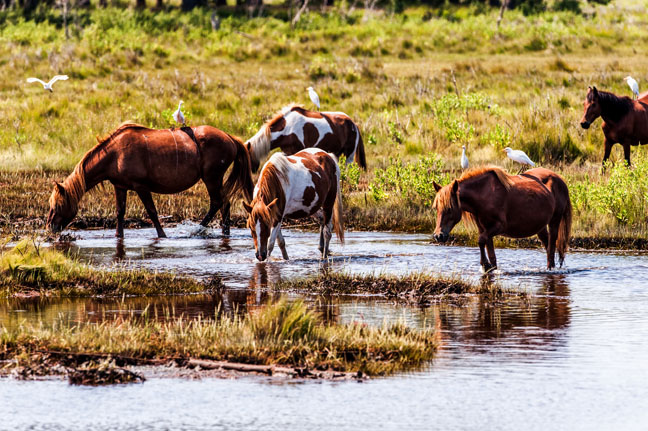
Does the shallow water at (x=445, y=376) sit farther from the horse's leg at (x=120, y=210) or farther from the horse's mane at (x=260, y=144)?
the horse's mane at (x=260, y=144)

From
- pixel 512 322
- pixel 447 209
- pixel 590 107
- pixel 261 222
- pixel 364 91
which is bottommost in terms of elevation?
pixel 512 322

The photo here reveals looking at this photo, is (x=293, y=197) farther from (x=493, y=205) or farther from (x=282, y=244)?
(x=493, y=205)

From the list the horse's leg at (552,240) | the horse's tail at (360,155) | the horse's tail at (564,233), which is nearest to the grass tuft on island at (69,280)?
the horse's leg at (552,240)

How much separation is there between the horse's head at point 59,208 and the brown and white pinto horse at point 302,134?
3.37 metres

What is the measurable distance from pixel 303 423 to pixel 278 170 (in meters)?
6.73

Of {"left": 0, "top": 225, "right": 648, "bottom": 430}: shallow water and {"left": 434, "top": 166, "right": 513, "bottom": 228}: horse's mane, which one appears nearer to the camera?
{"left": 0, "top": 225, "right": 648, "bottom": 430}: shallow water

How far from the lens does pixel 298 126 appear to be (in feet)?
62.2

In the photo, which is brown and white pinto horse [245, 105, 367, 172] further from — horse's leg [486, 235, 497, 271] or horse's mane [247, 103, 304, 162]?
horse's leg [486, 235, 497, 271]

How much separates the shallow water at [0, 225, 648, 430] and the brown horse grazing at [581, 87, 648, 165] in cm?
741

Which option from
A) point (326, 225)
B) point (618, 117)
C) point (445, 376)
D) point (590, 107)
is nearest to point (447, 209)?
point (326, 225)

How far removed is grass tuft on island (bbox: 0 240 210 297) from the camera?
11742 millimetres

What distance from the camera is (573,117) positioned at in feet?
80.6

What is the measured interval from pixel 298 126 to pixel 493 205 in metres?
6.96

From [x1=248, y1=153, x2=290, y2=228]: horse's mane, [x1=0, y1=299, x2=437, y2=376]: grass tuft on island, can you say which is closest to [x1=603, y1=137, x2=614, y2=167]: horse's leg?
[x1=248, y1=153, x2=290, y2=228]: horse's mane
